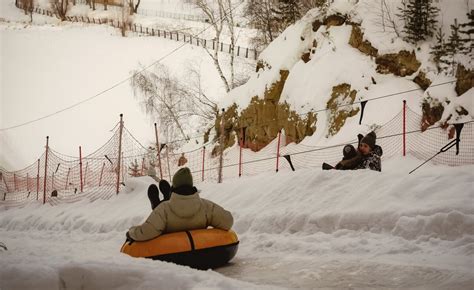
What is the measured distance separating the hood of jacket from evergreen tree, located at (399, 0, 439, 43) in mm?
11813

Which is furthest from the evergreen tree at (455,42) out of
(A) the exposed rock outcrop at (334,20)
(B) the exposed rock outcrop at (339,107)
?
(A) the exposed rock outcrop at (334,20)

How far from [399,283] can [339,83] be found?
13153 millimetres

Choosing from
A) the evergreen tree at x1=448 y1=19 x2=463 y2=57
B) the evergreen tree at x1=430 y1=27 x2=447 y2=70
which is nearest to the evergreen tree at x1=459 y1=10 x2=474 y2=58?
the evergreen tree at x1=448 y1=19 x2=463 y2=57

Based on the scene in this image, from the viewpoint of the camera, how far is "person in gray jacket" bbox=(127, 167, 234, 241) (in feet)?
17.8

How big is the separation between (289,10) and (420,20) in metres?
9.14

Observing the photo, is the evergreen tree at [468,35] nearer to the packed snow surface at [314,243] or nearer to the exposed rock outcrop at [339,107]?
the exposed rock outcrop at [339,107]

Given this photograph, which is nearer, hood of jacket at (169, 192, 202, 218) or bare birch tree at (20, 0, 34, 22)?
hood of jacket at (169, 192, 202, 218)

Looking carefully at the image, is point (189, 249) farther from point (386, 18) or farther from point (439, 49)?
point (386, 18)

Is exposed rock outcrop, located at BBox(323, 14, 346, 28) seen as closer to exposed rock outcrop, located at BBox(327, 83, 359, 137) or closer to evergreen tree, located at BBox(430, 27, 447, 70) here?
exposed rock outcrop, located at BBox(327, 83, 359, 137)

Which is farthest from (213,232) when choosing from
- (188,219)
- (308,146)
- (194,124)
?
(194,124)

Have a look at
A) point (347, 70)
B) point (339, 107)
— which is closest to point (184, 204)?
point (339, 107)

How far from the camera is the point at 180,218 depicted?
564cm

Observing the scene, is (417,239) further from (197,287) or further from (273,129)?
(273,129)

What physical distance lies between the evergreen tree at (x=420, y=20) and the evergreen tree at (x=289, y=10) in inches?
322
